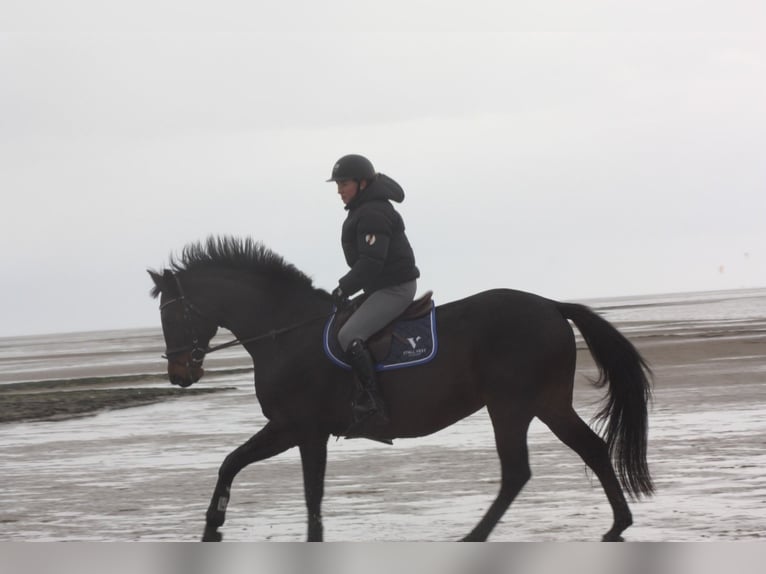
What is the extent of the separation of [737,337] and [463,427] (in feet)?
65.3

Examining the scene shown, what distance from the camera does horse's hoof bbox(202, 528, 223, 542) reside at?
351 inches

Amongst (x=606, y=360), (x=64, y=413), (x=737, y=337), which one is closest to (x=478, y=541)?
(x=606, y=360)

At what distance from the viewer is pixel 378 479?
12234 mm

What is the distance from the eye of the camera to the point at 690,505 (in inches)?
382

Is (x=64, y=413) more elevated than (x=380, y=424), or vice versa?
Answer: (x=380, y=424)

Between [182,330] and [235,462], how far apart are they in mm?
1287

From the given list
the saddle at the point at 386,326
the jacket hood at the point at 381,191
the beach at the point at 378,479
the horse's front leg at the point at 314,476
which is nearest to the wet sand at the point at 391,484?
the beach at the point at 378,479

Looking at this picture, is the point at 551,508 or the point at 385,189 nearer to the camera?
the point at 385,189

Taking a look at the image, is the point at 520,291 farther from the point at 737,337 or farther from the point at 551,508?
the point at 737,337

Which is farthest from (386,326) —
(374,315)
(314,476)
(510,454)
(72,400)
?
(72,400)

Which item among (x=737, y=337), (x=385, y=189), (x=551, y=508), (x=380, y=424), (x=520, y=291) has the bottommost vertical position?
(x=737, y=337)

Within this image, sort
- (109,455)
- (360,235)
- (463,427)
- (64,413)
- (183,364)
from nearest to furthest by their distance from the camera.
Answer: (360,235)
(183,364)
(109,455)
(463,427)
(64,413)

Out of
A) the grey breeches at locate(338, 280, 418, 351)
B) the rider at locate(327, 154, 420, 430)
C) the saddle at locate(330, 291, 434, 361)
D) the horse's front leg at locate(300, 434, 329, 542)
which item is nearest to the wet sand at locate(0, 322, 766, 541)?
the horse's front leg at locate(300, 434, 329, 542)

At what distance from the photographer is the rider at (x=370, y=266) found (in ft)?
29.5
